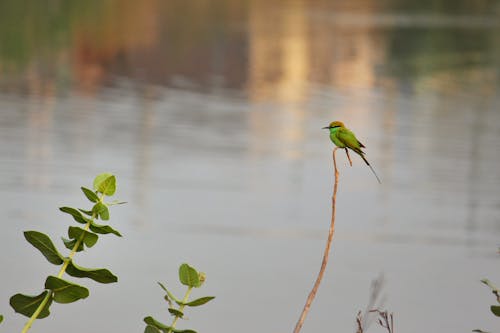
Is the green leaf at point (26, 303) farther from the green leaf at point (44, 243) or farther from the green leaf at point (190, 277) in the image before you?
the green leaf at point (190, 277)

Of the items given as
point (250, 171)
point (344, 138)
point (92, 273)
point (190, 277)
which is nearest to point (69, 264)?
point (92, 273)

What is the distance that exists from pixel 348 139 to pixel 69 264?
41 cm

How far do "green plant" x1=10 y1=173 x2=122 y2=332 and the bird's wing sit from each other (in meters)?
0.33

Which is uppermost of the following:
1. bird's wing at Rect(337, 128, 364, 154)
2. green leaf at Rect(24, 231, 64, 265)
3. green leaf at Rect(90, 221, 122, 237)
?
bird's wing at Rect(337, 128, 364, 154)

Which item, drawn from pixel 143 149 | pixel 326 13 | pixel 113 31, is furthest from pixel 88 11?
pixel 143 149

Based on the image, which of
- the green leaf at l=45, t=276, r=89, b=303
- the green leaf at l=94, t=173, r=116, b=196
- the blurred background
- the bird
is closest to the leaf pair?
the green leaf at l=45, t=276, r=89, b=303

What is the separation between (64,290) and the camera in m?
1.36

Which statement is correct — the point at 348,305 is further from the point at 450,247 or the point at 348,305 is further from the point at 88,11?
the point at 88,11

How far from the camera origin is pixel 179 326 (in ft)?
19.2

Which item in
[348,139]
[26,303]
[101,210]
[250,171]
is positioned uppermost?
[250,171]

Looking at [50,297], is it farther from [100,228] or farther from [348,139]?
[348,139]

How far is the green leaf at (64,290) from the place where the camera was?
1333mm

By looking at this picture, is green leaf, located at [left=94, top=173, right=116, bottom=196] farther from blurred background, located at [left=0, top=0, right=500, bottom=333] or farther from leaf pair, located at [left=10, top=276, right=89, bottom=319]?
blurred background, located at [left=0, top=0, right=500, bottom=333]

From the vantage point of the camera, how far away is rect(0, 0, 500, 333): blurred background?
635cm
